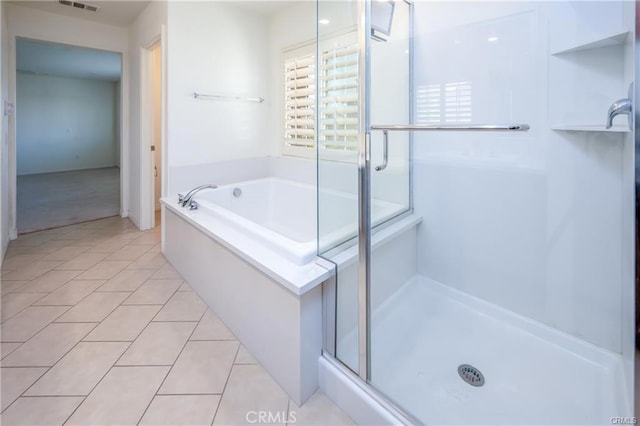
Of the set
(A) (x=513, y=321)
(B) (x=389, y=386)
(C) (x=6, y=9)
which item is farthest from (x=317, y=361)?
(C) (x=6, y=9)

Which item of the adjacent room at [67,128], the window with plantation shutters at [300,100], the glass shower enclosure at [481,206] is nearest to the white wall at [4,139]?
the adjacent room at [67,128]

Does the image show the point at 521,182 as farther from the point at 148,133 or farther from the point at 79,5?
the point at 79,5

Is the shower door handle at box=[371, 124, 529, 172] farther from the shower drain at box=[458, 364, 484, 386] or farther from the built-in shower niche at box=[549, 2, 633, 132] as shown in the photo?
the shower drain at box=[458, 364, 484, 386]

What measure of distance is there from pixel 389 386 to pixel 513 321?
986mm

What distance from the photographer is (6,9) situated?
3262 millimetres

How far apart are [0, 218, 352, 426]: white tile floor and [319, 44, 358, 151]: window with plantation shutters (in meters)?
1.19

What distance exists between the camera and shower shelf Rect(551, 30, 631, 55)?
4.55 ft

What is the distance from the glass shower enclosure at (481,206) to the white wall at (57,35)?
320 centimetres

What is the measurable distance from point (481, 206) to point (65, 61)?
8038 millimetres

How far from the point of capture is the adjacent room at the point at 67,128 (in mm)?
5824

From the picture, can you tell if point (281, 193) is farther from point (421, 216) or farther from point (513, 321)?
point (513, 321)

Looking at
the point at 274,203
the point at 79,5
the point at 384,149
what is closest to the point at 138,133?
the point at 79,5

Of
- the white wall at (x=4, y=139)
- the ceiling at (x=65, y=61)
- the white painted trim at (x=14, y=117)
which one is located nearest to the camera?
the white wall at (x=4, y=139)

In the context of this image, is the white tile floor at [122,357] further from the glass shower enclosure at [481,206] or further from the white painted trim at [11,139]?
the white painted trim at [11,139]
